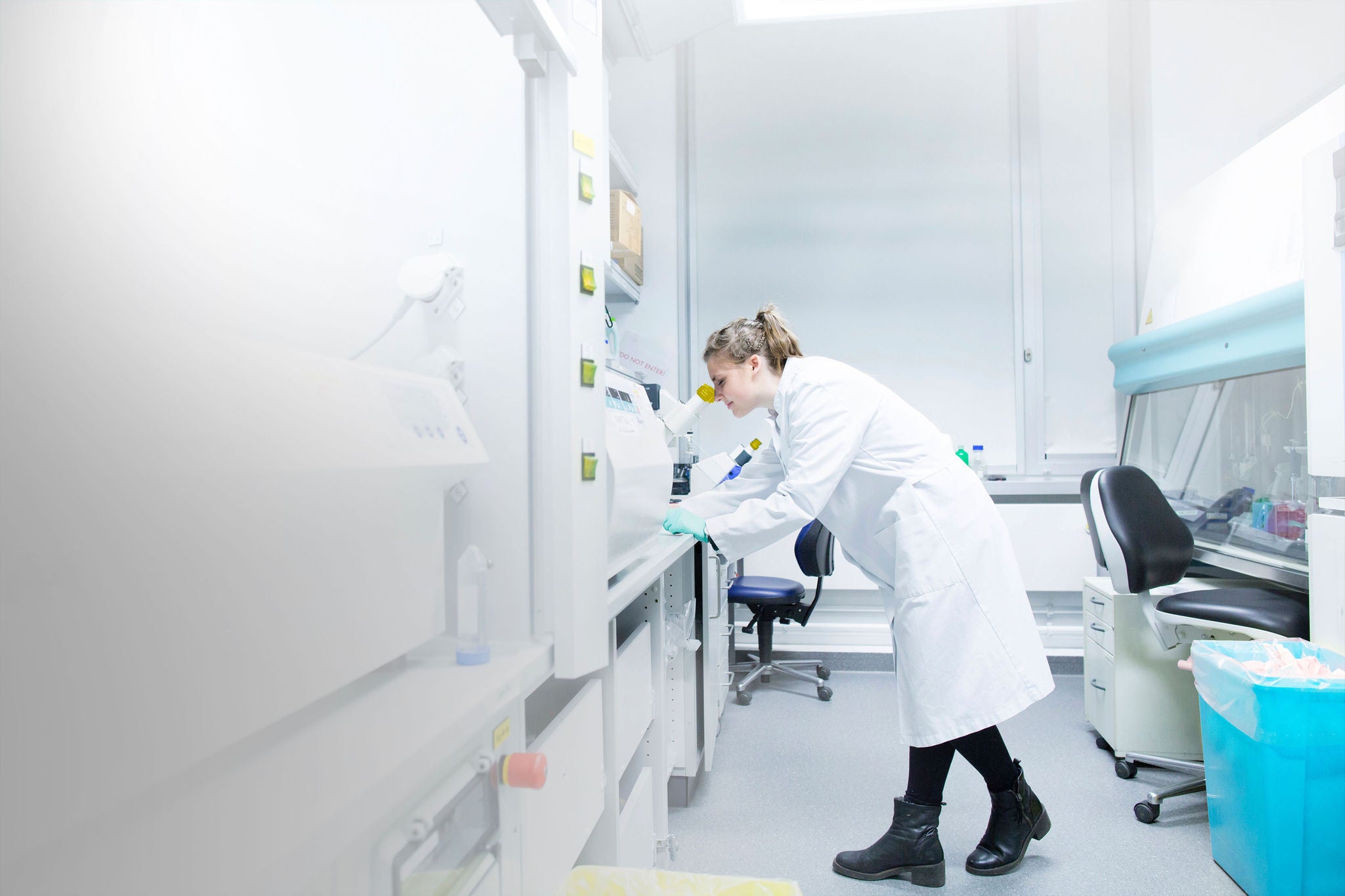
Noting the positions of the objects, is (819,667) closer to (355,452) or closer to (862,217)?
(862,217)

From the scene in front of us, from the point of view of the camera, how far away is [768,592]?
2.78m

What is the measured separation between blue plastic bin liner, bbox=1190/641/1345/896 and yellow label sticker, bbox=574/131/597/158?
5.00ft

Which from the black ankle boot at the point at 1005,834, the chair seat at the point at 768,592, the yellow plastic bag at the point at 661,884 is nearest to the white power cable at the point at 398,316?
the yellow plastic bag at the point at 661,884

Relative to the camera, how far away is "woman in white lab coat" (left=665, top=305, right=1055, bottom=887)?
1.58 m

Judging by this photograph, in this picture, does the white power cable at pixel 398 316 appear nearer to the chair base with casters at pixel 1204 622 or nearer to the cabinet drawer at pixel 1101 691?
the chair base with casters at pixel 1204 622

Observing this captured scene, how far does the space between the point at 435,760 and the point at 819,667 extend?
2651mm

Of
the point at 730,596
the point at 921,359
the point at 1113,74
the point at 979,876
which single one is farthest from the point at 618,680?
the point at 1113,74

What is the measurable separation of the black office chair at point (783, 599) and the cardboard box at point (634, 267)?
4.26ft

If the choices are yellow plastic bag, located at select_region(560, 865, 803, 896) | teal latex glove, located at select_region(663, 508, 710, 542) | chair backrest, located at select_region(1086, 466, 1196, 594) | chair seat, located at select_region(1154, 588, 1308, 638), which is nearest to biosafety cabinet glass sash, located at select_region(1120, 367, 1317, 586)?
chair seat, located at select_region(1154, 588, 1308, 638)

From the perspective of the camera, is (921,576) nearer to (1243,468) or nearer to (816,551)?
(816,551)

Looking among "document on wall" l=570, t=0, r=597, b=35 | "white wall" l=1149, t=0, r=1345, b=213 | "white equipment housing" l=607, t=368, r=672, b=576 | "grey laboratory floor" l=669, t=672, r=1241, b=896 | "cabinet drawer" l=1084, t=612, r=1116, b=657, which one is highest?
"white wall" l=1149, t=0, r=1345, b=213

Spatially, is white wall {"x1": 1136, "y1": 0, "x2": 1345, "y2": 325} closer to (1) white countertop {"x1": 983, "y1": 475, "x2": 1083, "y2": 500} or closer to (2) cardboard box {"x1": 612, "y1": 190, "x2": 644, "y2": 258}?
(1) white countertop {"x1": 983, "y1": 475, "x2": 1083, "y2": 500}

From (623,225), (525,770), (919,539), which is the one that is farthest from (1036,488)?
(525,770)

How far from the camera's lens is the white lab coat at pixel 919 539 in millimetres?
1571
